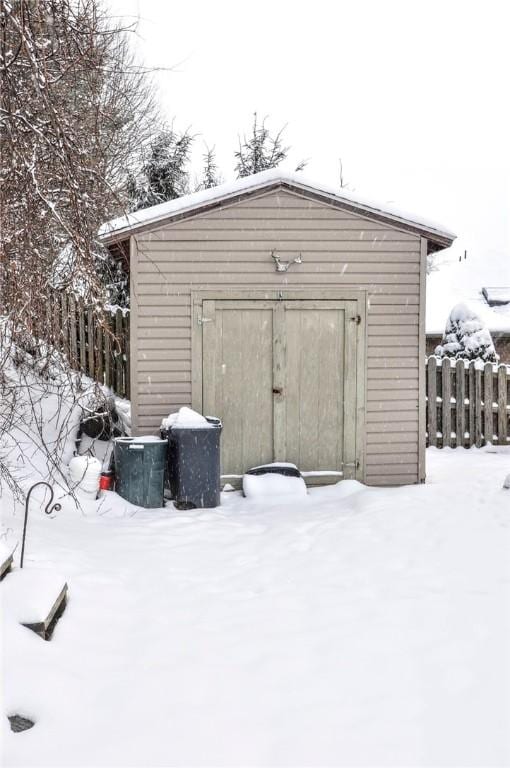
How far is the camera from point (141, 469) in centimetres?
660

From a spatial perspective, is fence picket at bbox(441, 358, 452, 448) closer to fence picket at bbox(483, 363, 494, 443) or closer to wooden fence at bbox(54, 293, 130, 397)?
fence picket at bbox(483, 363, 494, 443)

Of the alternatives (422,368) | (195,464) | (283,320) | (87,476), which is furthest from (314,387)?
(87,476)

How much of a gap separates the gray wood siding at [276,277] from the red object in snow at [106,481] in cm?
82

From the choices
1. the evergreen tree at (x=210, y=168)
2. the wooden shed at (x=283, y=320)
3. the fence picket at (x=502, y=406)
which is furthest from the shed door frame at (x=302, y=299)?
the evergreen tree at (x=210, y=168)

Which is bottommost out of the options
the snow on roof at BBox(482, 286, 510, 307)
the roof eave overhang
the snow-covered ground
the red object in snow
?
the snow-covered ground

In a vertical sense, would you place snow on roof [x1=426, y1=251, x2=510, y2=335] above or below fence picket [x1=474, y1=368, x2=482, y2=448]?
above

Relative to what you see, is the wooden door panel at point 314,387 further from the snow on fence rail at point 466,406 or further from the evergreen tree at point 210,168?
the evergreen tree at point 210,168

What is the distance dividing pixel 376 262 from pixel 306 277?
2.80ft

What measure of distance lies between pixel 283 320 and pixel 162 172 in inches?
370

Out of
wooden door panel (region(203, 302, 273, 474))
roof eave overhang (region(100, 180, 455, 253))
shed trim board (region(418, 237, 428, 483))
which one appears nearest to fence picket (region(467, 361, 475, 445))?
shed trim board (region(418, 237, 428, 483))

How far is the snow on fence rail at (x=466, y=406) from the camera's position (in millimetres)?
10078

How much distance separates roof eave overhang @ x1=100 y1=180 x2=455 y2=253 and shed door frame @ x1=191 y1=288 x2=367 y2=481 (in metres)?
0.88

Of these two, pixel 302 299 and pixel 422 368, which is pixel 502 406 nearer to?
pixel 422 368

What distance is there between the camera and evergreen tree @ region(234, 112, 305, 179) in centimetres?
1777
